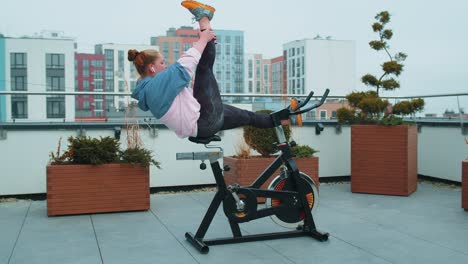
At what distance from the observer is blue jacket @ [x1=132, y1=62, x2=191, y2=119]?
3.30m

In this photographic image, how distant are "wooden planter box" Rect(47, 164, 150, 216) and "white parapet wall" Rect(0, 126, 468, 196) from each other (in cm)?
118

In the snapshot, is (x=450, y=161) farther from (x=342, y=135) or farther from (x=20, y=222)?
(x=20, y=222)

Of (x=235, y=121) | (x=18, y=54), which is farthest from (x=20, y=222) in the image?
(x=18, y=54)

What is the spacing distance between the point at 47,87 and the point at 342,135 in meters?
62.2

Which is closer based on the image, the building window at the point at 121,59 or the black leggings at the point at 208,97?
the black leggings at the point at 208,97

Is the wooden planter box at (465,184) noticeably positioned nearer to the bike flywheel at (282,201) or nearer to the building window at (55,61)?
the bike flywheel at (282,201)

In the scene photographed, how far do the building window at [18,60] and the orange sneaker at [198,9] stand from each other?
62.1m

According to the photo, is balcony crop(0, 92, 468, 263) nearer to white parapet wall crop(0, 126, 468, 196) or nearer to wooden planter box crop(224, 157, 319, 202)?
white parapet wall crop(0, 126, 468, 196)

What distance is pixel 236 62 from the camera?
105125 mm

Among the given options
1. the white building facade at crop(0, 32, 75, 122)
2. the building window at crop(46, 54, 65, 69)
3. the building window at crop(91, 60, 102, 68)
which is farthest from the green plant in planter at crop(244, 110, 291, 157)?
the building window at crop(91, 60, 102, 68)

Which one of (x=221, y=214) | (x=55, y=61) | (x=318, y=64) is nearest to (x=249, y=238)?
(x=221, y=214)

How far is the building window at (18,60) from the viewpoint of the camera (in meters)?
60.9

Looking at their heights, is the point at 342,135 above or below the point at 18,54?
below

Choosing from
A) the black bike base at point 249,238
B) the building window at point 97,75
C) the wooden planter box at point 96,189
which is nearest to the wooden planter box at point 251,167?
the wooden planter box at point 96,189
